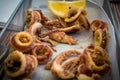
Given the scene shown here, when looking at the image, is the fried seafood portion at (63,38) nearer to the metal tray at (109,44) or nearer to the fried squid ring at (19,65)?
the metal tray at (109,44)

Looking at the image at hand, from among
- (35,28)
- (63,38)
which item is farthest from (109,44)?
(35,28)

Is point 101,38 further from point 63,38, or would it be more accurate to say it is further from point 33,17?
point 33,17

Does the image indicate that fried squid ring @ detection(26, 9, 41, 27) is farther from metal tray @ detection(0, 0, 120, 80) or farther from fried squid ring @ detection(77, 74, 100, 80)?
fried squid ring @ detection(77, 74, 100, 80)

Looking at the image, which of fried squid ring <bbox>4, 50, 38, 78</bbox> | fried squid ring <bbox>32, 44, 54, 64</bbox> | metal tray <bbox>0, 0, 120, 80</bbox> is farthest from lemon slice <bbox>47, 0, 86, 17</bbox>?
fried squid ring <bbox>4, 50, 38, 78</bbox>

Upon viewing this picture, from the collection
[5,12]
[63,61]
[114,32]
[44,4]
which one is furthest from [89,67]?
[5,12]

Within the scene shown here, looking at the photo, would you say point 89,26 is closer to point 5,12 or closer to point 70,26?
point 70,26

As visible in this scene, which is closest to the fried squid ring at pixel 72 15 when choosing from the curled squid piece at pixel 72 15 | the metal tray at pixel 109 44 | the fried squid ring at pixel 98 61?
the curled squid piece at pixel 72 15
